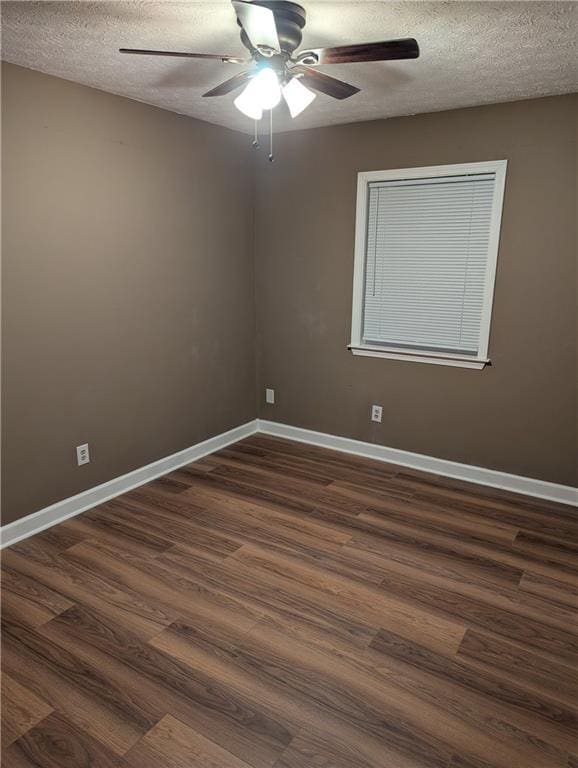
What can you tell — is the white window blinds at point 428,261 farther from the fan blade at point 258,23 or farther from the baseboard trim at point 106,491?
the fan blade at point 258,23

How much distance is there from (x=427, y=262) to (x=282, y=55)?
1.83m

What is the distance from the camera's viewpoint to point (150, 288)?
10.9 feet

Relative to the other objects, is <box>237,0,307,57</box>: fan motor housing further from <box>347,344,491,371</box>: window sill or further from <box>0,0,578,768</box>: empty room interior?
<box>347,344,491,371</box>: window sill

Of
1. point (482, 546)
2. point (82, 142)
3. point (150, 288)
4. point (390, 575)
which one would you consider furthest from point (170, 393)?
point (482, 546)

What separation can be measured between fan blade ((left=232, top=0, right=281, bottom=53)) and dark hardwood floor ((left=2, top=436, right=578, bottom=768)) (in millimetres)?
2302

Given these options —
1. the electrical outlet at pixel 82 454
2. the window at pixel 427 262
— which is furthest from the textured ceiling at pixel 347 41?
the electrical outlet at pixel 82 454

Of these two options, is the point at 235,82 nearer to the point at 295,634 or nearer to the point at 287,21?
the point at 287,21

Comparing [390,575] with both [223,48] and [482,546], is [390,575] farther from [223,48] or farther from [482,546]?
[223,48]

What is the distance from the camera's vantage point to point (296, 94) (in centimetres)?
221

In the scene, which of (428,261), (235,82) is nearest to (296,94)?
(235,82)

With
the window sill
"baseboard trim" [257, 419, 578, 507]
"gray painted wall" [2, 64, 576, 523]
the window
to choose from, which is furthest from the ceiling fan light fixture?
"baseboard trim" [257, 419, 578, 507]

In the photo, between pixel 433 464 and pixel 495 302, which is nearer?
pixel 495 302

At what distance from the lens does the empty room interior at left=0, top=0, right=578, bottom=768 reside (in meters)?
1.81

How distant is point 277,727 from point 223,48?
275 centimetres
